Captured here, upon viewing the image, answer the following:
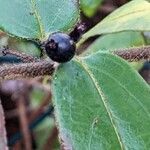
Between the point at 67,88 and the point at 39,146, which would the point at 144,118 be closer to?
the point at 67,88

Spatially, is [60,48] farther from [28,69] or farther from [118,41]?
[118,41]

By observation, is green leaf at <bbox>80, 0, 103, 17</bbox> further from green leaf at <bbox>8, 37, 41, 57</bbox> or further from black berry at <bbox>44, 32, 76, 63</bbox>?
black berry at <bbox>44, 32, 76, 63</bbox>

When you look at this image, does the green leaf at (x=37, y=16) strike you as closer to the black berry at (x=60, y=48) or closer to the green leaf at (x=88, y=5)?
the black berry at (x=60, y=48)

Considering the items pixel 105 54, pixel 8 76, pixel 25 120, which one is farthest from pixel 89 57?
pixel 25 120

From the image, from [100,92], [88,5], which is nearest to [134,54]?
[100,92]

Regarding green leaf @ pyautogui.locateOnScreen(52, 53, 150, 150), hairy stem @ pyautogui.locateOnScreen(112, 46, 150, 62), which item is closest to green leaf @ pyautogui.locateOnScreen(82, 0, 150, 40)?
hairy stem @ pyautogui.locateOnScreen(112, 46, 150, 62)

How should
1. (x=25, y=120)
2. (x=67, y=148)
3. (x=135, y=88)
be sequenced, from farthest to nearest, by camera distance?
(x=25, y=120)
(x=135, y=88)
(x=67, y=148)
